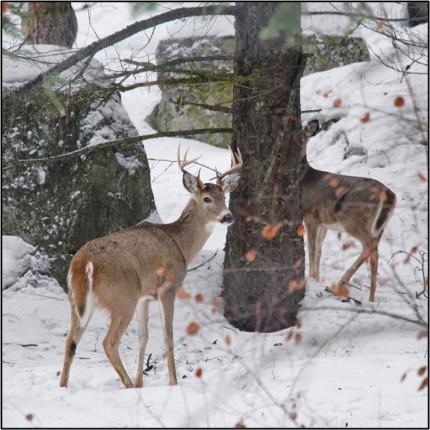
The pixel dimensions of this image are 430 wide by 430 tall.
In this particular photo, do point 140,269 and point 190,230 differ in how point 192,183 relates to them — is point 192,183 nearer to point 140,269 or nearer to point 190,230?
point 190,230

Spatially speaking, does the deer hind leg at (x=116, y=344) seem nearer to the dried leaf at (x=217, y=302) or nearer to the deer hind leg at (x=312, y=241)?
the dried leaf at (x=217, y=302)

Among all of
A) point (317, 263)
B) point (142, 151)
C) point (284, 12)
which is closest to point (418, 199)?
point (317, 263)

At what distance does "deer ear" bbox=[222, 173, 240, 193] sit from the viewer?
335 inches

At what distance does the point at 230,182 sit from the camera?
28.1 ft

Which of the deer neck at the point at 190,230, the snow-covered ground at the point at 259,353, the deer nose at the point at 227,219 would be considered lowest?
the snow-covered ground at the point at 259,353

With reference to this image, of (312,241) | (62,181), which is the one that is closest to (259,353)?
(312,241)

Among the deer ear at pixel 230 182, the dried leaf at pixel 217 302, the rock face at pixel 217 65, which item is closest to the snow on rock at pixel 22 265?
the dried leaf at pixel 217 302

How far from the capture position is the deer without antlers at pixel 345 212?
10.1m

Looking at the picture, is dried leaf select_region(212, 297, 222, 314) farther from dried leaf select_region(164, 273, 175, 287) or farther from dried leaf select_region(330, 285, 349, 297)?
dried leaf select_region(330, 285, 349, 297)

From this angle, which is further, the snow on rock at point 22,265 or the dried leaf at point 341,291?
the snow on rock at point 22,265

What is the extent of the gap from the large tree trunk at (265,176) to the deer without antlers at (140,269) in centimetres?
34

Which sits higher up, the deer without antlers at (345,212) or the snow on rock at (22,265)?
the deer without antlers at (345,212)

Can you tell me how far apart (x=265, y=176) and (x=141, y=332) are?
2.02 metres

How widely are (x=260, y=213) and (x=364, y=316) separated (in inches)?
61.3
